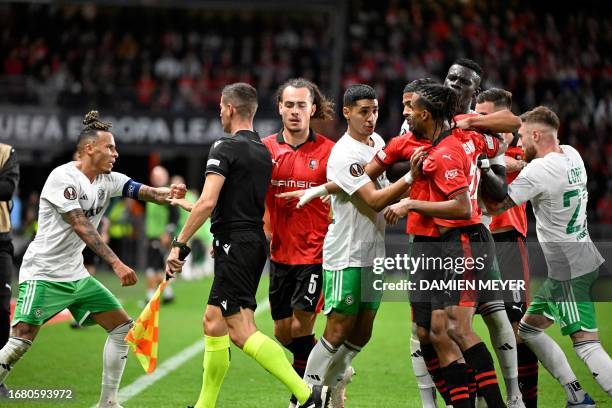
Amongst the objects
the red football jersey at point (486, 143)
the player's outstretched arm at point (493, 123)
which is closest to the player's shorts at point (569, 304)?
the red football jersey at point (486, 143)

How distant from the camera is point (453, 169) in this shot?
21.2 ft

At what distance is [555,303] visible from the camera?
7.47 m

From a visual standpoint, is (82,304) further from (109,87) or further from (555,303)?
(109,87)

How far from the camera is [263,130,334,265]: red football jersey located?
316 inches

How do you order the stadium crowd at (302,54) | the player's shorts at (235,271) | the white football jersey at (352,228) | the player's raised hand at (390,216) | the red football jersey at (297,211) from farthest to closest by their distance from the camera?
1. the stadium crowd at (302,54)
2. the red football jersey at (297,211)
3. the white football jersey at (352,228)
4. the player's shorts at (235,271)
5. the player's raised hand at (390,216)

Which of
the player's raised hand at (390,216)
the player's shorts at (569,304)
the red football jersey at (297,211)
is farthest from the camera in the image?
the red football jersey at (297,211)

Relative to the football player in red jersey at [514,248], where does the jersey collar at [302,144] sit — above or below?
above

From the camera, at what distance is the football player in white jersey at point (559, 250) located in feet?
24.2

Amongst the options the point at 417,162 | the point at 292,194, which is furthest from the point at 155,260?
the point at 417,162

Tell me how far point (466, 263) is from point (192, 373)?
436 cm

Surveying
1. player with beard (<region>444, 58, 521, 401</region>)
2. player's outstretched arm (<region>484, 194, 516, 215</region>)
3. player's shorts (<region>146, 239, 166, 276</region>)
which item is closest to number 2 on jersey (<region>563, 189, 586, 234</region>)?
player's outstretched arm (<region>484, 194, 516, 215</region>)

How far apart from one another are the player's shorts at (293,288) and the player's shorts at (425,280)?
1239mm

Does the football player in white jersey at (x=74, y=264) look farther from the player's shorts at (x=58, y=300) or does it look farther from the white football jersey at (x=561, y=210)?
the white football jersey at (x=561, y=210)

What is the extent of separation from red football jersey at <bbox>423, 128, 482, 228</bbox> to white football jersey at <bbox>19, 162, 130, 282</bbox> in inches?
115
